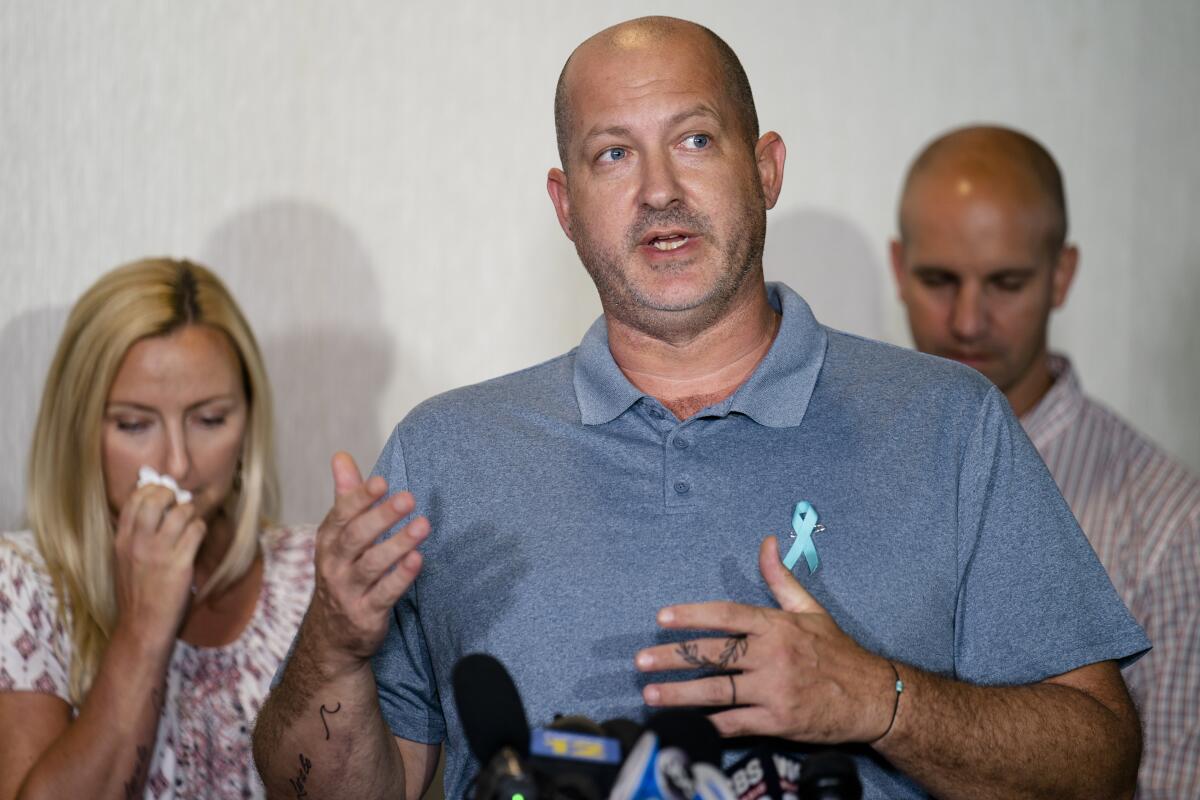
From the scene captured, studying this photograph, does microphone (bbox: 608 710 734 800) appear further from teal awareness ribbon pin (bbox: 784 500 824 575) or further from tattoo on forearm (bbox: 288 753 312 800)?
tattoo on forearm (bbox: 288 753 312 800)

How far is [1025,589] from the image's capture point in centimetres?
146

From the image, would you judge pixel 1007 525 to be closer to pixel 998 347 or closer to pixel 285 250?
pixel 998 347

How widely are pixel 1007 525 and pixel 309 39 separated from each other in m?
1.63

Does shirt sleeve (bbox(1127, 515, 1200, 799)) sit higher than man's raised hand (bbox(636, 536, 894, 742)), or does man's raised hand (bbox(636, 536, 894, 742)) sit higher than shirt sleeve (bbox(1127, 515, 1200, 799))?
man's raised hand (bbox(636, 536, 894, 742))

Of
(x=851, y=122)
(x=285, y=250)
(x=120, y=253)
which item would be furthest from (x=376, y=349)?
(x=851, y=122)

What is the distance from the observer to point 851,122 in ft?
9.72

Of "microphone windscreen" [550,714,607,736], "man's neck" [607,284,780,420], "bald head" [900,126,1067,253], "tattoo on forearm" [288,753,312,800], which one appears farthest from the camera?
"bald head" [900,126,1067,253]

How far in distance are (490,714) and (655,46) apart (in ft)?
2.93

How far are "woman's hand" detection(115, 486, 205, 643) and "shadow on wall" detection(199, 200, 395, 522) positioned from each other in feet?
1.85

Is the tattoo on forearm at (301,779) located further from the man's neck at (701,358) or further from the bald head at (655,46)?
the bald head at (655,46)

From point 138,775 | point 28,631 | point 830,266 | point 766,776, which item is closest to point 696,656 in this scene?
point 766,776

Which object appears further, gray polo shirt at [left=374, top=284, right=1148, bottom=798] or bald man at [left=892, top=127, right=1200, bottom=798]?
bald man at [left=892, top=127, right=1200, bottom=798]

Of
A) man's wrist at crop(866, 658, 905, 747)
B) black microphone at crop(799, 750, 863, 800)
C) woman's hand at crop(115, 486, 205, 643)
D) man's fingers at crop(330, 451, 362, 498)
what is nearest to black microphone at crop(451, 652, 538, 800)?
black microphone at crop(799, 750, 863, 800)

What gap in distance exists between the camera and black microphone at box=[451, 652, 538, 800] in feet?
3.21
